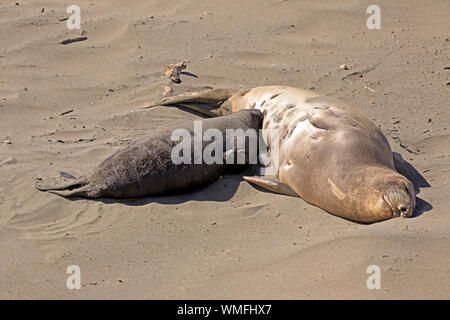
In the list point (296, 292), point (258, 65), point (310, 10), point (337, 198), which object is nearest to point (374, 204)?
point (337, 198)

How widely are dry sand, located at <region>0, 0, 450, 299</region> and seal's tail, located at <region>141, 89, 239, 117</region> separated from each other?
0.16 meters

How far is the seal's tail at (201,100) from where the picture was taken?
6.57m

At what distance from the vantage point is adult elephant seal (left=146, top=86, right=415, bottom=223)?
14.1 feet

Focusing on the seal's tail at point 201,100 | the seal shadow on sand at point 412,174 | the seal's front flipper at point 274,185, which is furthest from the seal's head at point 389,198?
the seal's tail at point 201,100

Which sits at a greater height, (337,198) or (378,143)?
(378,143)

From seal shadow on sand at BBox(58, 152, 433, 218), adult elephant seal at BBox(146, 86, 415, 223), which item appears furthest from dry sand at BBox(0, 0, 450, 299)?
adult elephant seal at BBox(146, 86, 415, 223)

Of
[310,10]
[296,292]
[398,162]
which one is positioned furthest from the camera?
[310,10]

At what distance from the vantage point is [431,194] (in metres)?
4.76

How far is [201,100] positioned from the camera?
21.6ft

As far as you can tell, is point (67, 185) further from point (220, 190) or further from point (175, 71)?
point (175, 71)

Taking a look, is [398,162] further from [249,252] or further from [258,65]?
[258,65]

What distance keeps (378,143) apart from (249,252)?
4.72ft

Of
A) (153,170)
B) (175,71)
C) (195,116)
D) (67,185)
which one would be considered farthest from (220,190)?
(175,71)

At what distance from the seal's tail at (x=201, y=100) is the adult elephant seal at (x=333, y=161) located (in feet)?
2.03
